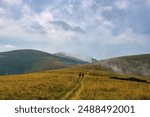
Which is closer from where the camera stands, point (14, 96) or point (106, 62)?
point (14, 96)

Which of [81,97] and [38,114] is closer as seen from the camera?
[38,114]

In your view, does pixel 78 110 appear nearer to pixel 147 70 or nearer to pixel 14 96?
pixel 14 96

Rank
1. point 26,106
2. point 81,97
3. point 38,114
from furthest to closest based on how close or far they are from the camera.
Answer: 1. point 81,97
2. point 26,106
3. point 38,114

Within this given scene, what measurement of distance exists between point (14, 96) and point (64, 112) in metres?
19.4

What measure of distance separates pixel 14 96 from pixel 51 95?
549 cm

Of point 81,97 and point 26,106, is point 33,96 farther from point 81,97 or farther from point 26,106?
point 26,106

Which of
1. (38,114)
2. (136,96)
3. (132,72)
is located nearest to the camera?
(38,114)

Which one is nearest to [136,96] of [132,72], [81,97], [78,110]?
[81,97]

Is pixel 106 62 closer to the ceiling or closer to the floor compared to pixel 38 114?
closer to the ceiling

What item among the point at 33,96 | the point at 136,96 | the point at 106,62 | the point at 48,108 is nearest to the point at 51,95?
the point at 33,96

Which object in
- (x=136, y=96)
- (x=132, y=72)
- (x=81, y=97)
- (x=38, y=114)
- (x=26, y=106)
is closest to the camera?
(x=38, y=114)

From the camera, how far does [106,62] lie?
652 ft

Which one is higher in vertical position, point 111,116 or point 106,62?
point 106,62

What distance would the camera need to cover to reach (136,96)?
58.6m
